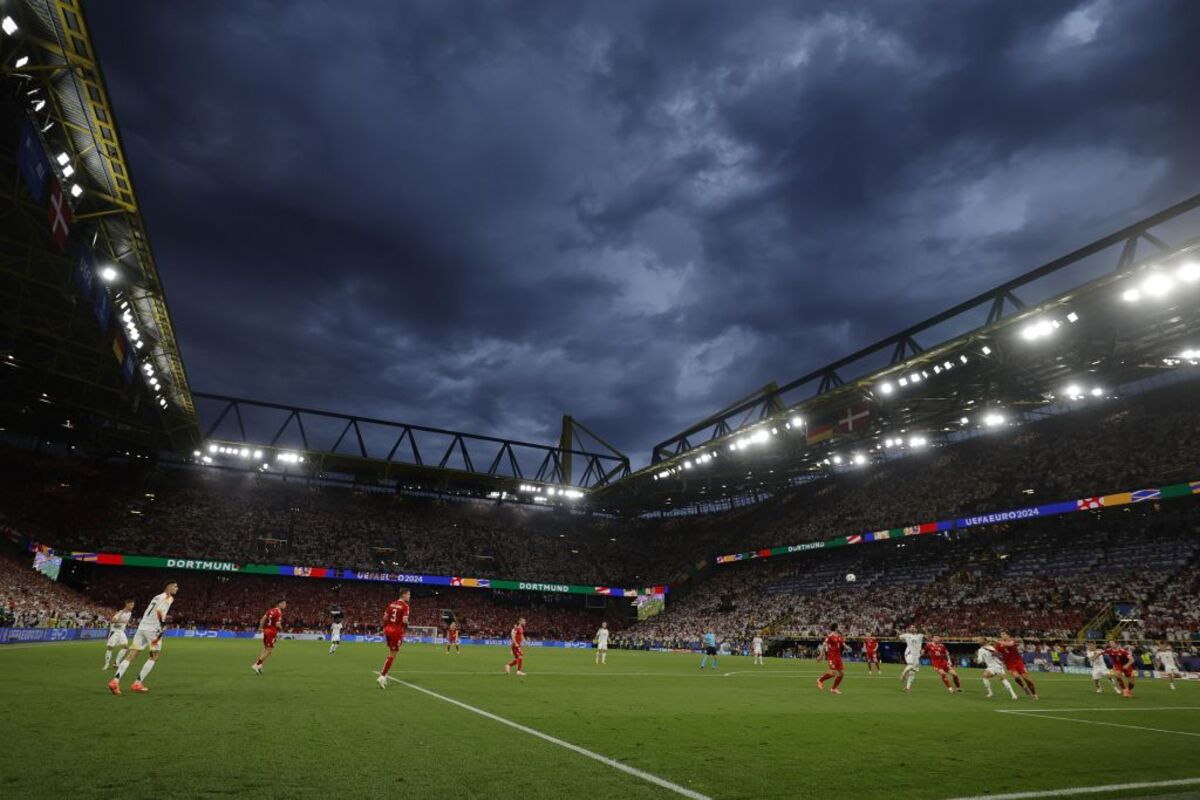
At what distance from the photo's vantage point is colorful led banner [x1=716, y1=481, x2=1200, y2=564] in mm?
35625

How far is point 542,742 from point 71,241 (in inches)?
945

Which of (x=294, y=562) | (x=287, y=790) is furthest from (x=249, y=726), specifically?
(x=294, y=562)

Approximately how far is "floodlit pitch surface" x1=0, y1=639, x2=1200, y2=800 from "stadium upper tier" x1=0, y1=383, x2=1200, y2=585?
114 ft

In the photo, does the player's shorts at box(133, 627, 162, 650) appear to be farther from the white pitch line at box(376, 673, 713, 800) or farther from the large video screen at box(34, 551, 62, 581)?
the large video screen at box(34, 551, 62, 581)

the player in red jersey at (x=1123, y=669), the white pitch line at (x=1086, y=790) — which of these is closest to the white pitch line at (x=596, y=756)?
the white pitch line at (x=1086, y=790)

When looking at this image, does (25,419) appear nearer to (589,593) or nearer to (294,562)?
(294,562)

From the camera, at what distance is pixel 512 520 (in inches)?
2913

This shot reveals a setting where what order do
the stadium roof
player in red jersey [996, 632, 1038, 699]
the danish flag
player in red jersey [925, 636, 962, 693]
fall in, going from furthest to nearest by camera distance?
player in red jersey [925, 636, 962, 693] < the danish flag < player in red jersey [996, 632, 1038, 699] < the stadium roof

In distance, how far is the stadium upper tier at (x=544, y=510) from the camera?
144ft

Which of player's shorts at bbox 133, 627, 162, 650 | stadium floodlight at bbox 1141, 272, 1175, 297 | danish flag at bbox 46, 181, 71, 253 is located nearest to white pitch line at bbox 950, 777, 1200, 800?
player's shorts at bbox 133, 627, 162, 650

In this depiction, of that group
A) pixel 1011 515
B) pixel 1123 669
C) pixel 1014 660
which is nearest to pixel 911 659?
pixel 1014 660

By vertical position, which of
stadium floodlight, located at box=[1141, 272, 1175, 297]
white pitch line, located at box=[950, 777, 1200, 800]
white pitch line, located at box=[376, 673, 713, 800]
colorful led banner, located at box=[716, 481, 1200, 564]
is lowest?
white pitch line, located at box=[376, 673, 713, 800]

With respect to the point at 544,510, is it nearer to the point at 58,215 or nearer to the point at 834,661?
the point at 834,661

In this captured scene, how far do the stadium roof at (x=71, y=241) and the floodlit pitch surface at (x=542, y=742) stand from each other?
1434 centimetres
